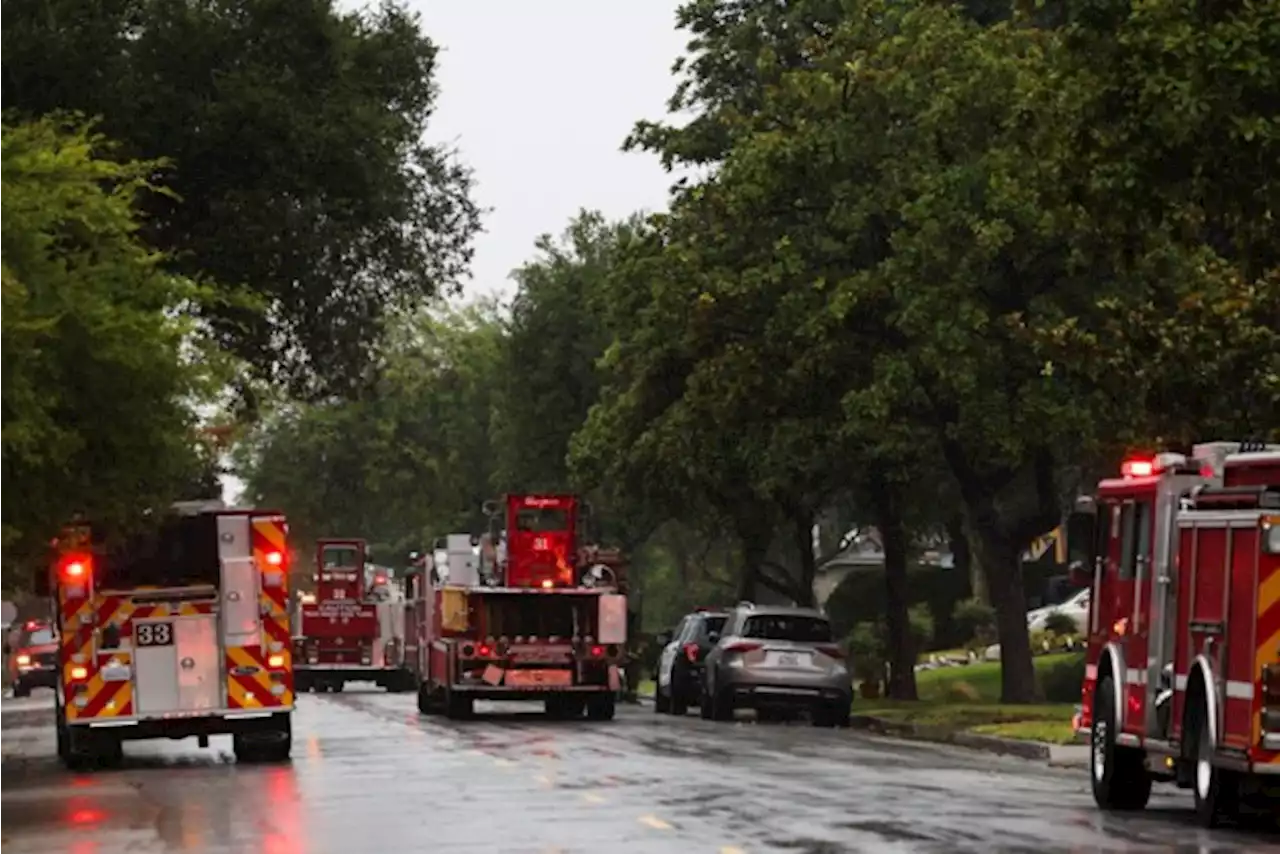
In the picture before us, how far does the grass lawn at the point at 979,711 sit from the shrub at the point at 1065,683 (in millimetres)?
977

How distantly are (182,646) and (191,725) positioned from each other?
841 millimetres

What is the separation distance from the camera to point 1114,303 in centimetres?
3191

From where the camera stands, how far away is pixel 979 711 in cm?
4081

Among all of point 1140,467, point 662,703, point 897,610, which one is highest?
point 1140,467

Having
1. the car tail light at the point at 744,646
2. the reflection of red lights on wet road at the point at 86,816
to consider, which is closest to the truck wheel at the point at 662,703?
the car tail light at the point at 744,646

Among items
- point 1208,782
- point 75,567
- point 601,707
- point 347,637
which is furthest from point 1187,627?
point 347,637

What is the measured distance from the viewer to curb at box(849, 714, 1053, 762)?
32812mm

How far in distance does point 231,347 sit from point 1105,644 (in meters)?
22.4

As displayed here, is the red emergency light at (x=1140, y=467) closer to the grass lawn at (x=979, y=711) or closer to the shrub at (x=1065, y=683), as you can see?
the grass lawn at (x=979, y=711)

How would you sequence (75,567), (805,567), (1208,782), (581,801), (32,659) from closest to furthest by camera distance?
(1208,782) → (581,801) → (75,567) → (805,567) → (32,659)

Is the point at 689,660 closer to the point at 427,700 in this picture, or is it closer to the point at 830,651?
the point at 427,700

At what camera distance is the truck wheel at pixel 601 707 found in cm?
4247

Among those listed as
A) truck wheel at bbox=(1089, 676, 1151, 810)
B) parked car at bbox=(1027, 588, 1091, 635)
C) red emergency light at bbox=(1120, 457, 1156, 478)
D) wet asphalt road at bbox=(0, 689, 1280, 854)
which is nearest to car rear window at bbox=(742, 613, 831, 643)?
wet asphalt road at bbox=(0, 689, 1280, 854)

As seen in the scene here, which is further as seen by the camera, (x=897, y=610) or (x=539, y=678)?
(x=897, y=610)
